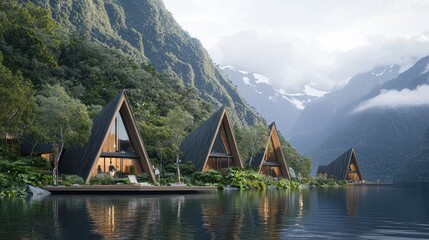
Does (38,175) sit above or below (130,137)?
below

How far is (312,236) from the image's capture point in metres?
12.9

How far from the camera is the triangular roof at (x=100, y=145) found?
1523 inches

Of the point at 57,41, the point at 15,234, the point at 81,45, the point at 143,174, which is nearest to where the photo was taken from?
the point at 15,234

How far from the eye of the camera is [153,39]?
176 meters

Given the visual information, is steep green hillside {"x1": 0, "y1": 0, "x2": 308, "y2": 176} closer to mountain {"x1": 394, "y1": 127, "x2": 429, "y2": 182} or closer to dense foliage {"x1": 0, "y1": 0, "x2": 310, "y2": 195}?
dense foliage {"x1": 0, "y1": 0, "x2": 310, "y2": 195}

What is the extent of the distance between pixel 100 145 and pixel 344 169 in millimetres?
63255

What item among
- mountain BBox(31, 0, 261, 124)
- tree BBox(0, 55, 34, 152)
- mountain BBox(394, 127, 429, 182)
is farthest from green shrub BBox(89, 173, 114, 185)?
mountain BBox(394, 127, 429, 182)

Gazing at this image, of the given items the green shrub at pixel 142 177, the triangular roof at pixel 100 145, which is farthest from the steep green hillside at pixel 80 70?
the green shrub at pixel 142 177

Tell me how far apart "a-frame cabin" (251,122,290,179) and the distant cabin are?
2616 centimetres

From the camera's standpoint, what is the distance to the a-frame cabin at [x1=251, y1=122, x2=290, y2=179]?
67644mm

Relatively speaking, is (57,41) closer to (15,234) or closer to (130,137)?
(130,137)

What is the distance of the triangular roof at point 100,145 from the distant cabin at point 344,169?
188 feet

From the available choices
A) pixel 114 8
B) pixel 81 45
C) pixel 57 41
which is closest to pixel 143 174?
pixel 57 41

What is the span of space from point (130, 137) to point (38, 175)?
1127 centimetres
